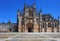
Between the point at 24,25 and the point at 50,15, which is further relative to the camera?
the point at 50,15

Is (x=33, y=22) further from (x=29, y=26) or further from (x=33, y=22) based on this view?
(x=29, y=26)

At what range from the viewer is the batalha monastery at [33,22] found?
2165 inches

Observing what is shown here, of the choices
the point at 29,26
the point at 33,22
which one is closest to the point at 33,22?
the point at 33,22

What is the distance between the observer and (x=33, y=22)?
2172 inches

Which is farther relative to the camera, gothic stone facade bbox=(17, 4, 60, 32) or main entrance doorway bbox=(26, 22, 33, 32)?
main entrance doorway bbox=(26, 22, 33, 32)

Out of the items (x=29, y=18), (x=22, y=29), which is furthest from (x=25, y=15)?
(x=22, y=29)

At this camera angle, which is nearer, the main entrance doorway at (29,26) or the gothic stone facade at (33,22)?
the gothic stone facade at (33,22)

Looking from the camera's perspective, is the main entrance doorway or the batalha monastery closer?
the batalha monastery

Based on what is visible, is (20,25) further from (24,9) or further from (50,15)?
(50,15)

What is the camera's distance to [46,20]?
189 ft

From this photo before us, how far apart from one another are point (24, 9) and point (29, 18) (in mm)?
3803

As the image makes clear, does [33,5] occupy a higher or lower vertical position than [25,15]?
higher

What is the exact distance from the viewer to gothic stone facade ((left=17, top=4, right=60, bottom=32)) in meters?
55.0

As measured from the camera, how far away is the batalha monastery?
55000 mm
